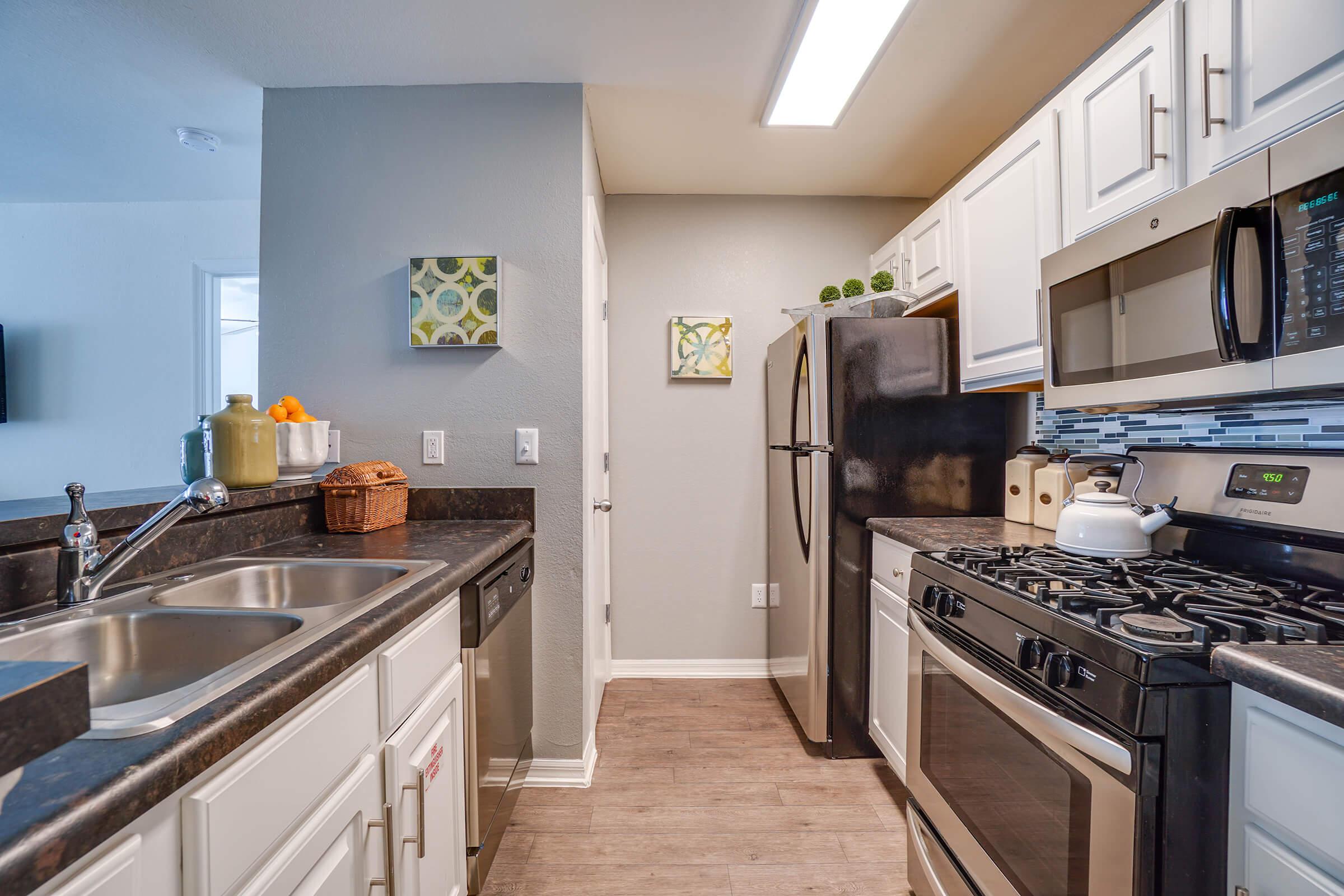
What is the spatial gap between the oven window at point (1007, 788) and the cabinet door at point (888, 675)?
389 mm

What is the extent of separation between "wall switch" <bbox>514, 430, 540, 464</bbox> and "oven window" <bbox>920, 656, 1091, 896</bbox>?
133cm

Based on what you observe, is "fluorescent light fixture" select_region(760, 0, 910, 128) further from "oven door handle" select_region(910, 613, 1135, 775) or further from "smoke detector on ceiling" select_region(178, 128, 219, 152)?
"smoke detector on ceiling" select_region(178, 128, 219, 152)

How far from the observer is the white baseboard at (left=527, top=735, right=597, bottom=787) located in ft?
6.77

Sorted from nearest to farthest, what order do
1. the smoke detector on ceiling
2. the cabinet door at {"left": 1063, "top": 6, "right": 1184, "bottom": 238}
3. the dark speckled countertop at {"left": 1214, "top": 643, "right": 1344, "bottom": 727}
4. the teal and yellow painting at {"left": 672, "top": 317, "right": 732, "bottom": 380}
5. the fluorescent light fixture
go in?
the dark speckled countertop at {"left": 1214, "top": 643, "right": 1344, "bottom": 727}, the cabinet door at {"left": 1063, "top": 6, "right": 1184, "bottom": 238}, the fluorescent light fixture, the smoke detector on ceiling, the teal and yellow painting at {"left": 672, "top": 317, "right": 732, "bottom": 380}

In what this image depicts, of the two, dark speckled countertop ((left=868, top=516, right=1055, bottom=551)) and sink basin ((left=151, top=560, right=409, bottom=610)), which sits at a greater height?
dark speckled countertop ((left=868, top=516, right=1055, bottom=551))

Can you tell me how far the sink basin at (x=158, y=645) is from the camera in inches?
37.9

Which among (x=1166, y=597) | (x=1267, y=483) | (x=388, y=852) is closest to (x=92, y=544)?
(x=388, y=852)

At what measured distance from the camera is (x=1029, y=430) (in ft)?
7.28

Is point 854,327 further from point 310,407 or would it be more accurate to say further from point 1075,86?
point 310,407

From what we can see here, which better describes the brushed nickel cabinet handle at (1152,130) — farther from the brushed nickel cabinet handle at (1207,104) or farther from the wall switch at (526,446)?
the wall switch at (526,446)

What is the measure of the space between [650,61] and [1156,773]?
2135mm

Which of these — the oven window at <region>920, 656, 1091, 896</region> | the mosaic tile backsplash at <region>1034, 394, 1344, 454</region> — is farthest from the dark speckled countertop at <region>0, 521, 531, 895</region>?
the mosaic tile backsplash at <region>1034, 394, 1344, 454</region>

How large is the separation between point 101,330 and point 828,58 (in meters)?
3.58

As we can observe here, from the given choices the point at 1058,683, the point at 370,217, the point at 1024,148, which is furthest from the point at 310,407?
the point at 1024,148
